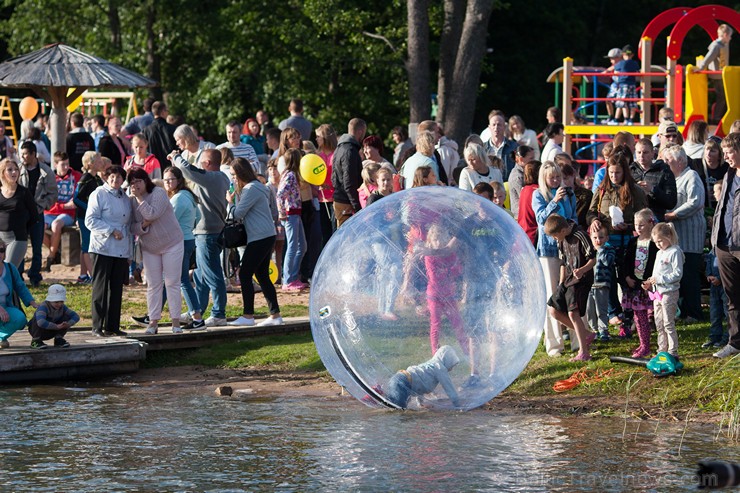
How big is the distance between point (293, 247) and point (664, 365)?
6.49m

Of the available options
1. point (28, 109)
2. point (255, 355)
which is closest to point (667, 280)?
point (255, 355)

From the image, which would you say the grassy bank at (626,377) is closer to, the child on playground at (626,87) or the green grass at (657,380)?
the green grass at (657,380)

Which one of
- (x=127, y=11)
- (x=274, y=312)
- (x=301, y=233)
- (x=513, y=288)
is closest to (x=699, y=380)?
(x=513, y=288)

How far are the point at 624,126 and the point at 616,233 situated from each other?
319 inches

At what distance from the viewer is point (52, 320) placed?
12.8 meters

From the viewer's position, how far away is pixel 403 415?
1070 cm

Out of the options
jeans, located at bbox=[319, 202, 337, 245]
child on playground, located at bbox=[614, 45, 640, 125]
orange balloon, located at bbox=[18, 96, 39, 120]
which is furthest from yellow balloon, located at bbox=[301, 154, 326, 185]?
orange balloon, located at bbox=[18, 96, 39, 120]

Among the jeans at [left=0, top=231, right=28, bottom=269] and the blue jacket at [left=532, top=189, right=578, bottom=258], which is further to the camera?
the jeans at [left=0, top=231, right=28, bottom=269]

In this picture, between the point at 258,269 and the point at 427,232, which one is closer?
the point at 427,232

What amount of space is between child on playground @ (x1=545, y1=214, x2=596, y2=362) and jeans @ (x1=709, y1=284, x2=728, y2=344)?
123 centimetres

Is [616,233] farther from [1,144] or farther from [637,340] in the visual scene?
[1,144]

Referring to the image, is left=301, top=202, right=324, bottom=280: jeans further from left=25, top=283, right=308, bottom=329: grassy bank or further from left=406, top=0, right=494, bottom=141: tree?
left=406, top=0, right=494, bottom=141: tree

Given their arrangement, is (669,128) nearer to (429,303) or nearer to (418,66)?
(429,303)

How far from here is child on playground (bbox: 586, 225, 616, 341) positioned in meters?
12.3
